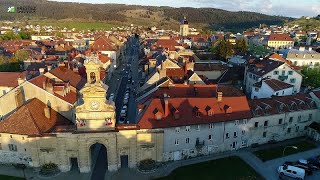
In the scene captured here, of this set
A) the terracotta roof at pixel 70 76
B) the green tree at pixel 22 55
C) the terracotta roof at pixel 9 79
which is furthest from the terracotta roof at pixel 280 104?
the green tree at pixel 22 55

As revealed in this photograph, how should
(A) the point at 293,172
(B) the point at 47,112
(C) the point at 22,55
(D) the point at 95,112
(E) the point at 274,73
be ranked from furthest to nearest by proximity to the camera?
(C) the point at 22,55, (E) the point at 274,73, (B) the point at 47,112, (A) the point at 293,172, (D) the point at 95,112

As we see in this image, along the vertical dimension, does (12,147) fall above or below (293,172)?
above

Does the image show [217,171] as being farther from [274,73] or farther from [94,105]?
[274,73]

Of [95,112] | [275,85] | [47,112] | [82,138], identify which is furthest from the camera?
[275,85]

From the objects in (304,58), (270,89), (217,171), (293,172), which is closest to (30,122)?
(217,171)

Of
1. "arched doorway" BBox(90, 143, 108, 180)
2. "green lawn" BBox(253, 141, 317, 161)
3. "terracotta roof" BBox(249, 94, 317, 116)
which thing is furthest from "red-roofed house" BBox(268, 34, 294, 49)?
"arched doorway" BBox(90, 143, 108, 180)

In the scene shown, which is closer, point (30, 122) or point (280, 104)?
point (30, 122)
